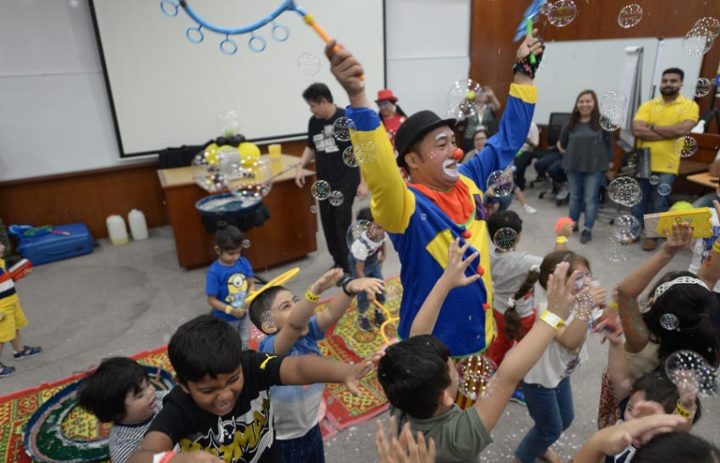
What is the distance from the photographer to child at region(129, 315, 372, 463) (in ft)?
3.78

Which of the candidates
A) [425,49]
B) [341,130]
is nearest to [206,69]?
[425,49]

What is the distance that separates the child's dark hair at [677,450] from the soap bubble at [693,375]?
0.37 metres

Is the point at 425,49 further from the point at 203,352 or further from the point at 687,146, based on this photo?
the point at 203,352

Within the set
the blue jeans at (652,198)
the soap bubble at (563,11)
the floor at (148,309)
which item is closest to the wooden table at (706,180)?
the blue jeans at (652,198)

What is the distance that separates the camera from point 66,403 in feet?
8.74

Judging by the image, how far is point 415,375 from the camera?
1.13m

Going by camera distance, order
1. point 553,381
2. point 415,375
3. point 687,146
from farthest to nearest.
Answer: point 687,146, point 553,381, point 415,375

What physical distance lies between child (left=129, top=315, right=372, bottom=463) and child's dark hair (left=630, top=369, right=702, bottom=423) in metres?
0.79

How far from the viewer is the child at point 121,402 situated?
1644 mm

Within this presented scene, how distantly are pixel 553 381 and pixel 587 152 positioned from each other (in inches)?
146

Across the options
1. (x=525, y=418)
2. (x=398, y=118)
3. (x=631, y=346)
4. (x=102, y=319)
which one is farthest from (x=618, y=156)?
(x=102, y=319)

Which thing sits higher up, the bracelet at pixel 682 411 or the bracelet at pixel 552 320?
the bracelet at pixel 552 320

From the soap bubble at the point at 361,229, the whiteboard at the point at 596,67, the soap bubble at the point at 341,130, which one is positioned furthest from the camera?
the whiteboard at the point at 596,67

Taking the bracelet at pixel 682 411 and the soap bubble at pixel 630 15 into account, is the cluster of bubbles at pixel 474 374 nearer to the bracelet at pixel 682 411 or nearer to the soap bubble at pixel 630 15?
the bracelet at pixel 682 411
